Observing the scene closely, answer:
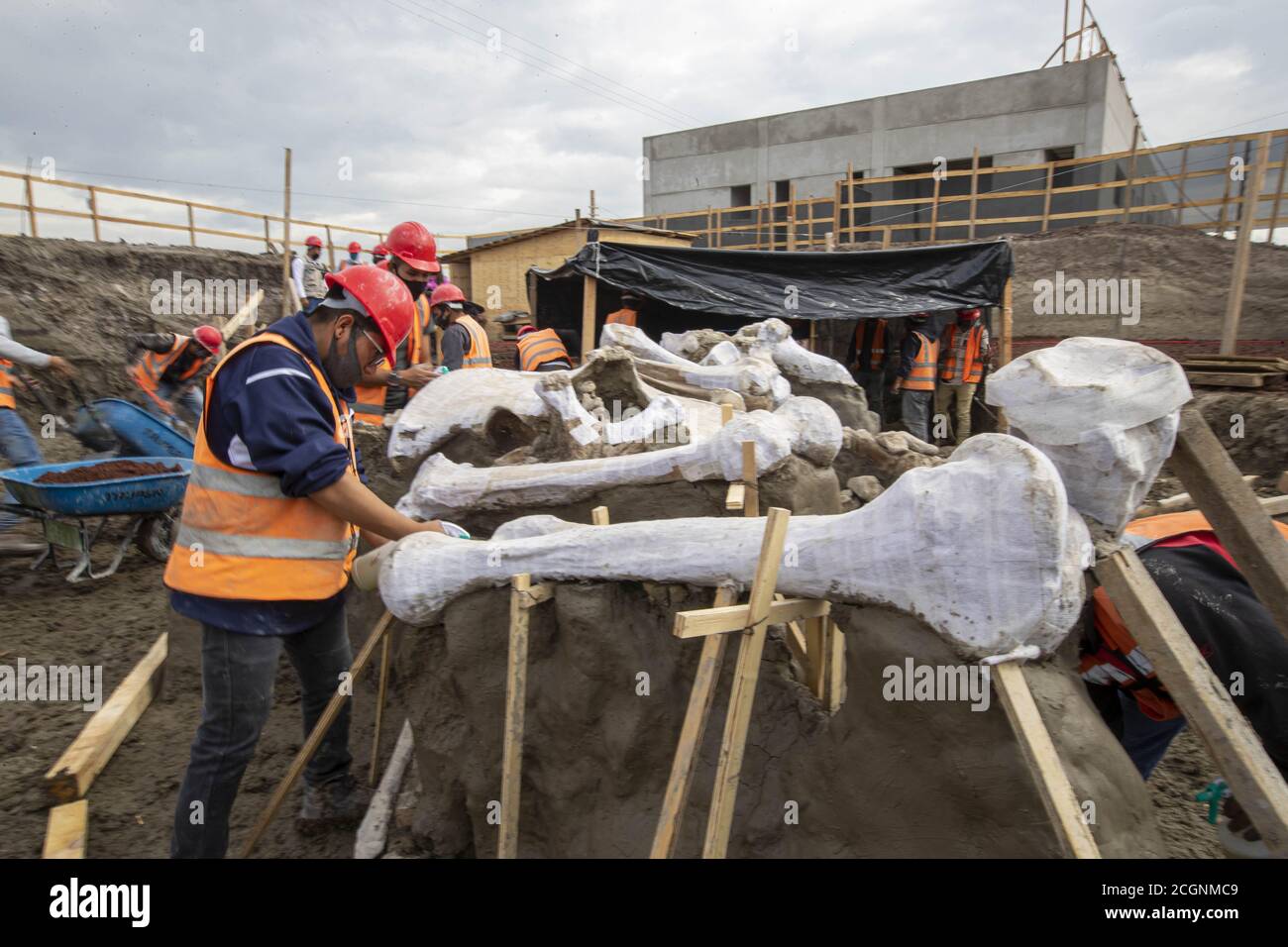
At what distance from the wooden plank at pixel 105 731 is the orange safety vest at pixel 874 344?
836 centimetres

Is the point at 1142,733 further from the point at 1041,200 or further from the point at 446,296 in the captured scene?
the point at 1041,200

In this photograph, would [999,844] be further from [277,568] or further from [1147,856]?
[277,568]

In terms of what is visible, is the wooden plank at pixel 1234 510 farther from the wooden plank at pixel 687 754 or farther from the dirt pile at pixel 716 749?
the wooden plank at pixel 687 754

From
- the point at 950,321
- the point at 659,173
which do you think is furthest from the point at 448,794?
the point at 659,173

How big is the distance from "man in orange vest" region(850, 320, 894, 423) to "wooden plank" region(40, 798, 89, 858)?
28.9 feet

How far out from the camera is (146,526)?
602cm

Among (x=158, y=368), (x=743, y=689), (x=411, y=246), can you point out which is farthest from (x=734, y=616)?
(x=158, y=368)

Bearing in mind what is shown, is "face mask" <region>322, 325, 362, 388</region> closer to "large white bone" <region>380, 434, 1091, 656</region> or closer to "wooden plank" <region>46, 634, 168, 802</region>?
"large white bone" <region>380, 434, 1091, 656</region>

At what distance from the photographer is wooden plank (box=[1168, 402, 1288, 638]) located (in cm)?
180

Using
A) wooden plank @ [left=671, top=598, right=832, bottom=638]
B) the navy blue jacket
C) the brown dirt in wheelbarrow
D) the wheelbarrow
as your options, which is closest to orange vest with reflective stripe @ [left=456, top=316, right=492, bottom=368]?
the wheelbarrow

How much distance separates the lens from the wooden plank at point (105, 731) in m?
3.20

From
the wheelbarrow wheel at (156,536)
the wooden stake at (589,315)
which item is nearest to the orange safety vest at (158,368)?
the wheelbarrow wheel at (156,536)

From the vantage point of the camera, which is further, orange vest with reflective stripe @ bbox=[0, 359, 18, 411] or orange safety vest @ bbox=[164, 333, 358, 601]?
orange vest with reflective stripe @ bbox=[0, 359, 18, 411]

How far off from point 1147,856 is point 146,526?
264 inches
